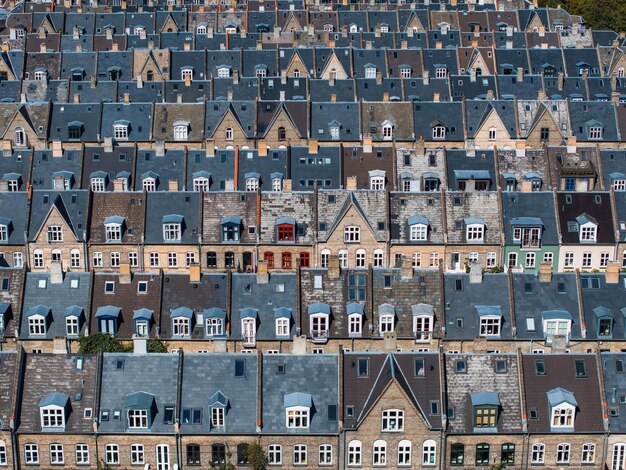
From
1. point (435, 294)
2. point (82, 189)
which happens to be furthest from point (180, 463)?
point (82, 189)

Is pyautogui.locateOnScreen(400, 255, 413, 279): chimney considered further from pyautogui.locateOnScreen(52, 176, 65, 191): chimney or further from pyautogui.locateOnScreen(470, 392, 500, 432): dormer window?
pyautogui.locateOnScreen(52, 176, 65, 191): chimney

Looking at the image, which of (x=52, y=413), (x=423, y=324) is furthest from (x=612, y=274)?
(x=52, y=413)

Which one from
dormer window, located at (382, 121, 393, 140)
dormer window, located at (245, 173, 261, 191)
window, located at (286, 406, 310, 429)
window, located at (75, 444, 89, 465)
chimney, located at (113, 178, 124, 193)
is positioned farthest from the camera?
dormer window, located at (382, 121, 393, 140)

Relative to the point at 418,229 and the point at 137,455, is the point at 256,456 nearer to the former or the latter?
the point at 137,455

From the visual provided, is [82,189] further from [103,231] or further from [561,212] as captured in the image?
[561,212]

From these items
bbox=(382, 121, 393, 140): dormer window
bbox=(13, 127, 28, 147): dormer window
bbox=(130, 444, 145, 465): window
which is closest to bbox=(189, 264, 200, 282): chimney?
bbox=(130, 444, 145, 465): window

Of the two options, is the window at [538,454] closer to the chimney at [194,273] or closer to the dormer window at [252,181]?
the chimney at [194,273]

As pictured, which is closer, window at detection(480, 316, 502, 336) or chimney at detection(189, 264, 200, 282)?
window at detection(480, 316, 502, 336)

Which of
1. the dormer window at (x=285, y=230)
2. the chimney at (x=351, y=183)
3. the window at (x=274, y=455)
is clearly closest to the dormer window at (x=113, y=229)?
the dormer window at (x=285, y=230)
